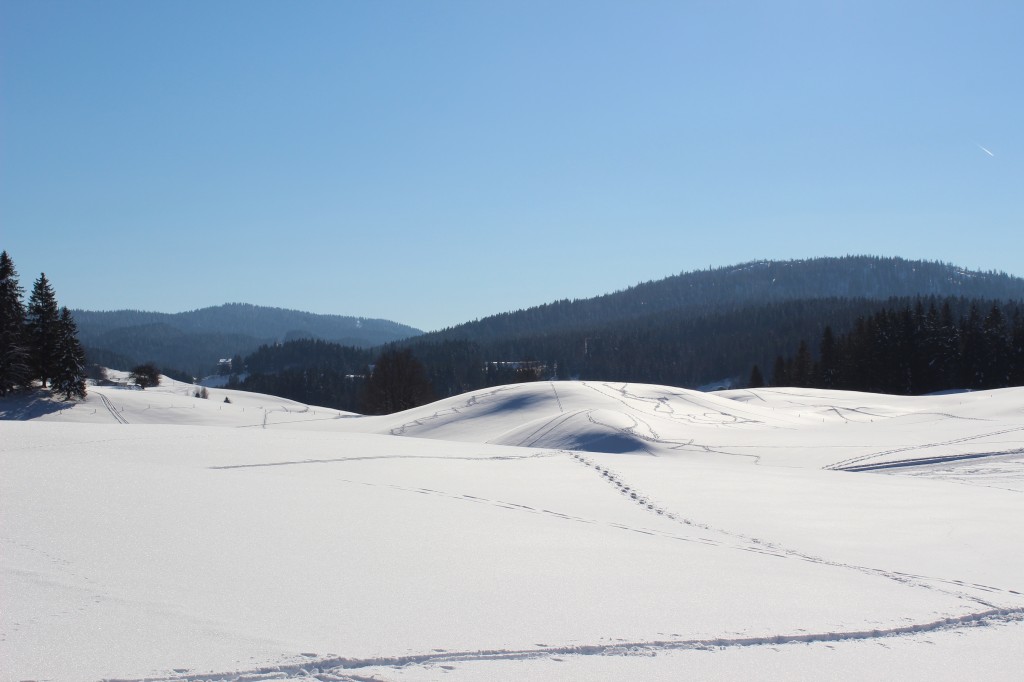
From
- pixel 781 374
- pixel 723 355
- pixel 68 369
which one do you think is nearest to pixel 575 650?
pixel 68 369

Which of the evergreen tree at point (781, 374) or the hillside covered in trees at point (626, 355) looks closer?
the evergreen tree at point (781, 374)

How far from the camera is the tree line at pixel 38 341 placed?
134 ft

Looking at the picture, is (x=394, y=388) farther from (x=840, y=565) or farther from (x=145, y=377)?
(x=840, y=565)

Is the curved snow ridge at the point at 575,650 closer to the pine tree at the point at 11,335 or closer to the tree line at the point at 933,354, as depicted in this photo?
the pine tree at the point at 11,335

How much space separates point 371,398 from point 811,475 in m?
46.6

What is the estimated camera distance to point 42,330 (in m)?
42.9

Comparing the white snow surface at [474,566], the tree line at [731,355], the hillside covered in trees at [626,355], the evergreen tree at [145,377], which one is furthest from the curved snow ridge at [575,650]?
the hillside covered in trees at [626,355]

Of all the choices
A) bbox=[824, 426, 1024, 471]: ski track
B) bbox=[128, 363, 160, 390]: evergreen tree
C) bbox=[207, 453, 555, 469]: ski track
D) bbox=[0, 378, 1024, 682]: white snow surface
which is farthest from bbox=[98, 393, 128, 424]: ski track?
bbox=[824, 426, 1024, 471]: ski track

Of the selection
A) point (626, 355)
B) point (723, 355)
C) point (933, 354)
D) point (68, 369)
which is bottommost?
point (68, 369)

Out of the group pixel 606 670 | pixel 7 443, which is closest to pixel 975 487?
pixel 606 670

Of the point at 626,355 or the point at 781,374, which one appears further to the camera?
the point at 626,355

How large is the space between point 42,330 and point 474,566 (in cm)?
4576

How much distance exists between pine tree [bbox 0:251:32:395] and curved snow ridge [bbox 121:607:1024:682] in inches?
1710

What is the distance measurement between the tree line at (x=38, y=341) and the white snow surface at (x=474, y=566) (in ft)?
109
